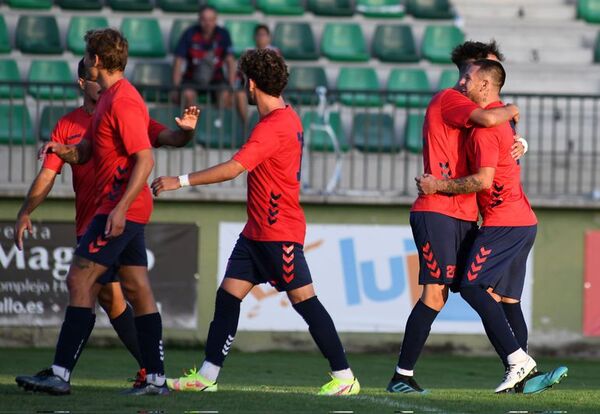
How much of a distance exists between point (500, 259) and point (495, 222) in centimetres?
26

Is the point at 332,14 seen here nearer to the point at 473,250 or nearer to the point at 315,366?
the point at 315,366

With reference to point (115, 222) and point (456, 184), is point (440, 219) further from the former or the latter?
point (115, 222)

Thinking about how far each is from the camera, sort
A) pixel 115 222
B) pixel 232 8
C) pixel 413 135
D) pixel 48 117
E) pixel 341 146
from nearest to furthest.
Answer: pixel 115 222 < pixel 48 117 < pixel 341 146 < pixel 413 135 < pixel 232 8

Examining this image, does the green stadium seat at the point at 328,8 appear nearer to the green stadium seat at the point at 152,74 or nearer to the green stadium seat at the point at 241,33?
the green stadium seat at the point at 241,33

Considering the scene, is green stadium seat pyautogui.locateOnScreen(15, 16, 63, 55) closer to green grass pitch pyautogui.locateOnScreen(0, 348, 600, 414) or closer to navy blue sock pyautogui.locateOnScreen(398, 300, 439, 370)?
green grass pitch pyautogui.locateOnScreen(0, 348, 600, 414)

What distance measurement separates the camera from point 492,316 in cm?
818

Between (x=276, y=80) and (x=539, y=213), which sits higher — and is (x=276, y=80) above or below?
above

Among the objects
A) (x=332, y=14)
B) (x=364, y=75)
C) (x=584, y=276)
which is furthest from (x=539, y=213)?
(x=332, y=14)

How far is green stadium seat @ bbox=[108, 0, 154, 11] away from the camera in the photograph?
671 inches

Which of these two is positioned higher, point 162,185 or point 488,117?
Answer: point 488,117

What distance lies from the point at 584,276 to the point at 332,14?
5.28m

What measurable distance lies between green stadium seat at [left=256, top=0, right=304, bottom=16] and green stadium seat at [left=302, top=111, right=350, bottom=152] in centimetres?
279

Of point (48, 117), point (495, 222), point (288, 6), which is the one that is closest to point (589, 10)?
point (288, 6)

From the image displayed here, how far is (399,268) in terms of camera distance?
14.0 metres
